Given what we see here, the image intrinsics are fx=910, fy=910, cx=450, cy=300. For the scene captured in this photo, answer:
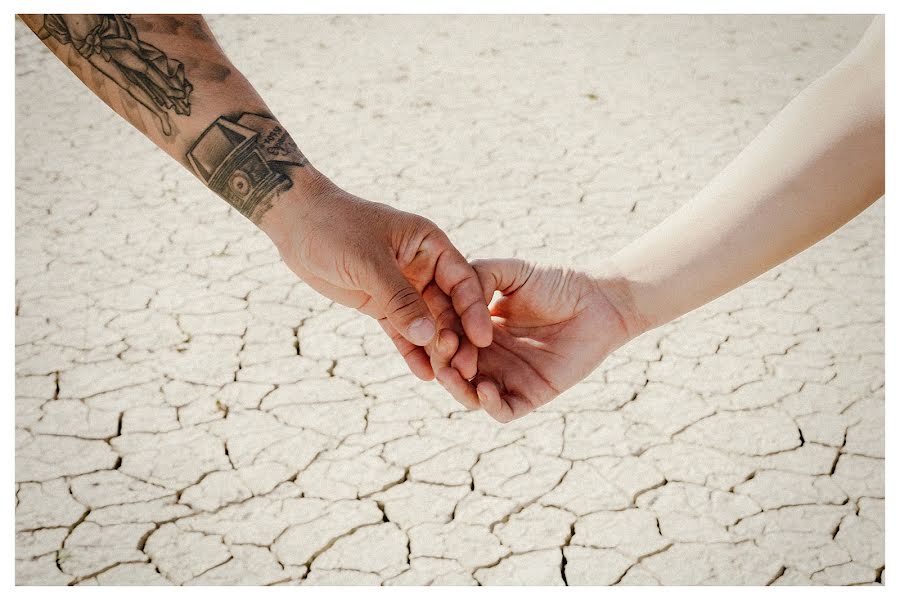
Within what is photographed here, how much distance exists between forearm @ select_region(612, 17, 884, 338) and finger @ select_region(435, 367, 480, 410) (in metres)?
0.42

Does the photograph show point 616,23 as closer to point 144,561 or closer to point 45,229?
Result: point 45,229

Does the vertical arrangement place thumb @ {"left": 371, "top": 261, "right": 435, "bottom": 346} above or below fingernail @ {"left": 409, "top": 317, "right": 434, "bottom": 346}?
above

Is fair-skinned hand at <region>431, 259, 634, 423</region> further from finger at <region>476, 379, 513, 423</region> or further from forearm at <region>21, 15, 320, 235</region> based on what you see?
forearm at <region>21, 15, 320, 235</region>

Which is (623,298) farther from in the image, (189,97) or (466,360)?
(189,97)

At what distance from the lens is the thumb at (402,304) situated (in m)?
1.85

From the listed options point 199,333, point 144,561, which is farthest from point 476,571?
point 199,333

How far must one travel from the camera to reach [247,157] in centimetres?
201

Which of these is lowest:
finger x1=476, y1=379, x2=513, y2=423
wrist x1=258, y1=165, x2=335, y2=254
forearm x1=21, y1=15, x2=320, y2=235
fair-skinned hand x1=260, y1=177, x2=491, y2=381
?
finger x1=476, y1=379, x2=513, y2=423

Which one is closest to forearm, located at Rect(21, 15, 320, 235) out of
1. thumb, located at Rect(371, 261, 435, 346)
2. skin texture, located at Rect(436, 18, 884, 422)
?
thumb, located at Rect(371, 261, 435, 346)

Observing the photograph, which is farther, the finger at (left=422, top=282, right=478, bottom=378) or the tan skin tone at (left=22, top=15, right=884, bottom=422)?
the finger at (left=422, top=282, right=478, bottom=378)

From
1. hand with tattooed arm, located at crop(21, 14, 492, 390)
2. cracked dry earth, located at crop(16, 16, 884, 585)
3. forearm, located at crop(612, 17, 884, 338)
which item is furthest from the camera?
cracked dry earth, located at crop(16, 16, 884, 585)

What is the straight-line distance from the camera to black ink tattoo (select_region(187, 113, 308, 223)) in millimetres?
2008

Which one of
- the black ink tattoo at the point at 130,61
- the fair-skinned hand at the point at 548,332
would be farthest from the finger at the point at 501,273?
the black ink tattoo at the point at 130,61

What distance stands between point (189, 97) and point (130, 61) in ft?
0.48
